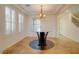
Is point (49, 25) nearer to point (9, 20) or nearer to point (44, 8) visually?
point (44, 8)

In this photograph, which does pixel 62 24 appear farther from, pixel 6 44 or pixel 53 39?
pixel 6 44

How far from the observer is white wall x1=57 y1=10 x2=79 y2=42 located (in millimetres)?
1597

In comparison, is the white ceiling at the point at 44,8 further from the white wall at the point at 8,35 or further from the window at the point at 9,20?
the window at the point at 9,20

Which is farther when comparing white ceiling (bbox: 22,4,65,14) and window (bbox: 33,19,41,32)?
window (bbox: 33,19,41,32)

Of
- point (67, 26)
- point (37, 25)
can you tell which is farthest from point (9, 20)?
point (67, 26)

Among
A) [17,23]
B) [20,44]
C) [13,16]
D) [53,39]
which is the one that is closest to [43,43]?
[53,39]

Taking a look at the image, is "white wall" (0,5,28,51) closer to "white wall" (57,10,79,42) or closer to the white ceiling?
the white ceiling

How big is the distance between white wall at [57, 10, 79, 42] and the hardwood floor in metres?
0.10

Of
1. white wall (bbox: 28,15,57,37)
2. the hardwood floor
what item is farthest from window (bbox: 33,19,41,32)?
the hardwood floor

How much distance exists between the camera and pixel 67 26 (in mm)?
1642
